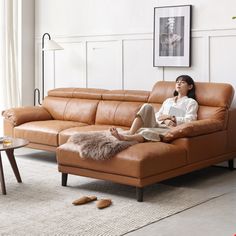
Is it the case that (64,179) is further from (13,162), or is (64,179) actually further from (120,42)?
(120,42)

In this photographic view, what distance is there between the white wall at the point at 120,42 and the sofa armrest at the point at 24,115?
0.77m

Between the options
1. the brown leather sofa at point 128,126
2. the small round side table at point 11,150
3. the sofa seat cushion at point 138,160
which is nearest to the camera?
the sofa seat cushion at point 138,160

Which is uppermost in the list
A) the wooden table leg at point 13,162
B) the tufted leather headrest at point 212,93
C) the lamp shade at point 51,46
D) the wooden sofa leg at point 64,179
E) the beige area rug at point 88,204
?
the lamp shade at point 51,46

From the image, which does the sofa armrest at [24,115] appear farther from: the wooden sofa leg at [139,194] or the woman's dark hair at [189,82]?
the wooden sofa leg at [139,194]

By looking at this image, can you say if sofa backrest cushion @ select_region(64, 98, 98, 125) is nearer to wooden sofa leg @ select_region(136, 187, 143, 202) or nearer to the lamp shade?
the lamp shade

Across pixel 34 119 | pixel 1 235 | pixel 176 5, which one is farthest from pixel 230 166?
pixel 1 235

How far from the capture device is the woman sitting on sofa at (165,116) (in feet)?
15.8

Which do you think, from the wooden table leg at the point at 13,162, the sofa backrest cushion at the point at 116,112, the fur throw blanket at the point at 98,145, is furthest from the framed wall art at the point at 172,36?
the wooden table leg at the point at 13,162

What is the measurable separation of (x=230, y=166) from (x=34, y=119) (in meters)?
2.34

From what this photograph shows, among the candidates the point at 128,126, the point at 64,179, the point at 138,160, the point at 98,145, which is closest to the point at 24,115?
the point at 128,126

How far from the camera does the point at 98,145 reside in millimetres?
4582

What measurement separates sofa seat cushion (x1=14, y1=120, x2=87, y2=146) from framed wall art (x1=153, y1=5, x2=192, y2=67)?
1200mm

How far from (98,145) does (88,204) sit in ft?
1.75

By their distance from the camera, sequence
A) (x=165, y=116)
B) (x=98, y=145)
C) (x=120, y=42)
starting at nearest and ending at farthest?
(x=98, y=145), (x=165, y=116), (x=120, y=42)
